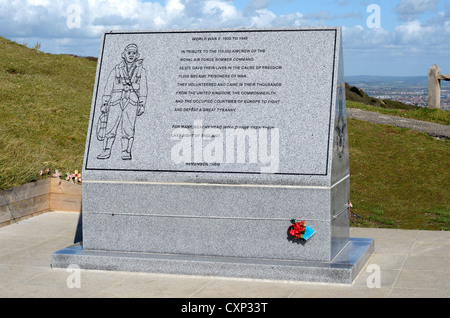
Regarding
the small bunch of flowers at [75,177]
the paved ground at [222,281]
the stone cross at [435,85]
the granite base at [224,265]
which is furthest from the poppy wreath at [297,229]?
the stone cross at [435,85]

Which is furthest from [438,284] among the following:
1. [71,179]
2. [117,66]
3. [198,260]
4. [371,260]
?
[71,179]

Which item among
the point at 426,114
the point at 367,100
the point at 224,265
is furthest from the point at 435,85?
the point at 224,265

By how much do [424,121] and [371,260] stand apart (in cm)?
1270

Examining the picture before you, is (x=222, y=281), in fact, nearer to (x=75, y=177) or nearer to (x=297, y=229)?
(x=297, y=229)

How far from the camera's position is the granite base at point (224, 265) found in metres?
6.10

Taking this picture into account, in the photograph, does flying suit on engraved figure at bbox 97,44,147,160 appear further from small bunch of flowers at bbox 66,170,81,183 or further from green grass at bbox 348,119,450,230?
green grass at bbox 348,119,450,230

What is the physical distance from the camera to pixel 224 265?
20.7 ft

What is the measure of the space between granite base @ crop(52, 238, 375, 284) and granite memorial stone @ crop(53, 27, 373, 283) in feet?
0.04

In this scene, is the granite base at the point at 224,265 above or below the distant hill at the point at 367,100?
below

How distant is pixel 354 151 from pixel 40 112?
6.97 metres

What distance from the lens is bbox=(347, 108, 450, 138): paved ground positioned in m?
16.8

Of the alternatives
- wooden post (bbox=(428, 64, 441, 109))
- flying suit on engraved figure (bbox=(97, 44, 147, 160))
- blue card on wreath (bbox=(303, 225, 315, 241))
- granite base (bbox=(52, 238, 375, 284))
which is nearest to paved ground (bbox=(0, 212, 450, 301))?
granite base (bbox=(52, 238, 375, 284))

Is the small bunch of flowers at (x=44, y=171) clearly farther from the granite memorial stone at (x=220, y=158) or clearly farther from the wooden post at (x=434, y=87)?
the wooden post at (x=434, y=87)
